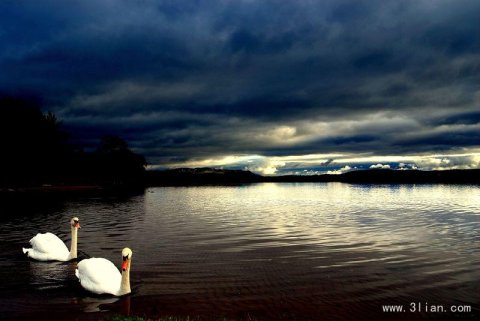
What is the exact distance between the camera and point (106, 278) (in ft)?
44.1

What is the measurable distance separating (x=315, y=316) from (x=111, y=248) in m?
14.1

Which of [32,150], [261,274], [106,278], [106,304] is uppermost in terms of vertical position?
[32,150]

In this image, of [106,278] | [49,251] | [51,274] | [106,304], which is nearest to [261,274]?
[106,278]

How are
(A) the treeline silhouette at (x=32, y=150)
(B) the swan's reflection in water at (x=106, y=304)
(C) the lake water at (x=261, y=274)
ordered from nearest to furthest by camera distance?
(B) the swan's reflection in water at (x=106, y=304) < (C) the lake water at (x=261, y=274) < (A) the treeline silhouette at (x=32, y=150)

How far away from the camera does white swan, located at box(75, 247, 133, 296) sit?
13.2 meters

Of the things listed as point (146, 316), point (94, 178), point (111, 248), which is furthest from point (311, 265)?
point (94, 178)

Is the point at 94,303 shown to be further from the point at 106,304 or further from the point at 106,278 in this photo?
the point at 106,278

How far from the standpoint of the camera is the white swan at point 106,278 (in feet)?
43.3

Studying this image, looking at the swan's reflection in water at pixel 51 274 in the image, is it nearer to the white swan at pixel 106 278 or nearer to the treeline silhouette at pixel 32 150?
the white swan at pixel 106 278

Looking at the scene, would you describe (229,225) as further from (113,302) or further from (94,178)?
(94,178)

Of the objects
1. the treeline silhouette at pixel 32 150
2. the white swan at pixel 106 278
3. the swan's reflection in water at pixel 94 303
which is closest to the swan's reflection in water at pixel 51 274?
the white swan at pixel 106 278

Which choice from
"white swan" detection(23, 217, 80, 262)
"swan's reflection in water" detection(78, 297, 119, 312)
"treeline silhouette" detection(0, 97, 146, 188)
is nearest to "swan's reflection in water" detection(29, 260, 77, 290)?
"white swan" detection(23, 217, 80, 262)

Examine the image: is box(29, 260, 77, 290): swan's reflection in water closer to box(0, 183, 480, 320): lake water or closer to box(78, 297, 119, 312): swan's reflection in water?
box(0, 183, 480, 320): lake water

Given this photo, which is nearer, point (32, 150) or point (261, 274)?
point (261, 274)
